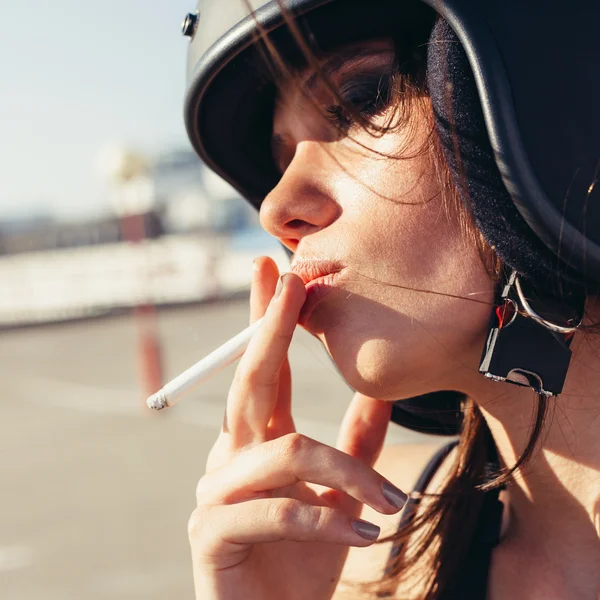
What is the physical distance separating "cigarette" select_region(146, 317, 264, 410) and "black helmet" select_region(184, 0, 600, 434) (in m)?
0.42

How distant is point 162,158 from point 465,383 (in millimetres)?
22997

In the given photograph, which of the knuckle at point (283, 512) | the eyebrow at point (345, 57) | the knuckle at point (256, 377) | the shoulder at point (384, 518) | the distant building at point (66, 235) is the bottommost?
the distant building at point (66, 235)

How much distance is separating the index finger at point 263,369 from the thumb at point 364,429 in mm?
249

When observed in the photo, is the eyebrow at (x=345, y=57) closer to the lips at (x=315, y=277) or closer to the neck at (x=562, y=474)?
the lips at (x=315, y=277)

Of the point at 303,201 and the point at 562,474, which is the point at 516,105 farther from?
the point at 562,474

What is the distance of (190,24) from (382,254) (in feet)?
2.18

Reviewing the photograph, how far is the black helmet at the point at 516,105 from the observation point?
1.12 metres

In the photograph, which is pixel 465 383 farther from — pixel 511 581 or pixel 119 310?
pixel 119 310

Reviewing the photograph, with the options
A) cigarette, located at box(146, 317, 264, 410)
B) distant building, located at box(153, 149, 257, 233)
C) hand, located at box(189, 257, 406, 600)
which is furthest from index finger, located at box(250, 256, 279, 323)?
distant building, located at box(153, 149, 257, 233)

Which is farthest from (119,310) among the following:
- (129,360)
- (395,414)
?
(395,414)

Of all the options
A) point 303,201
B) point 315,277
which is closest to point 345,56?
point 303,201

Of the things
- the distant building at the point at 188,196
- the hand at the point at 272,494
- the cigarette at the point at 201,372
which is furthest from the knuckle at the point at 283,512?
the distant building at the point at 188,196

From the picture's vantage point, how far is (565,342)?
1228mm

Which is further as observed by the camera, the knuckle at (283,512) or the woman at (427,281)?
the knuckle at (283,512)
